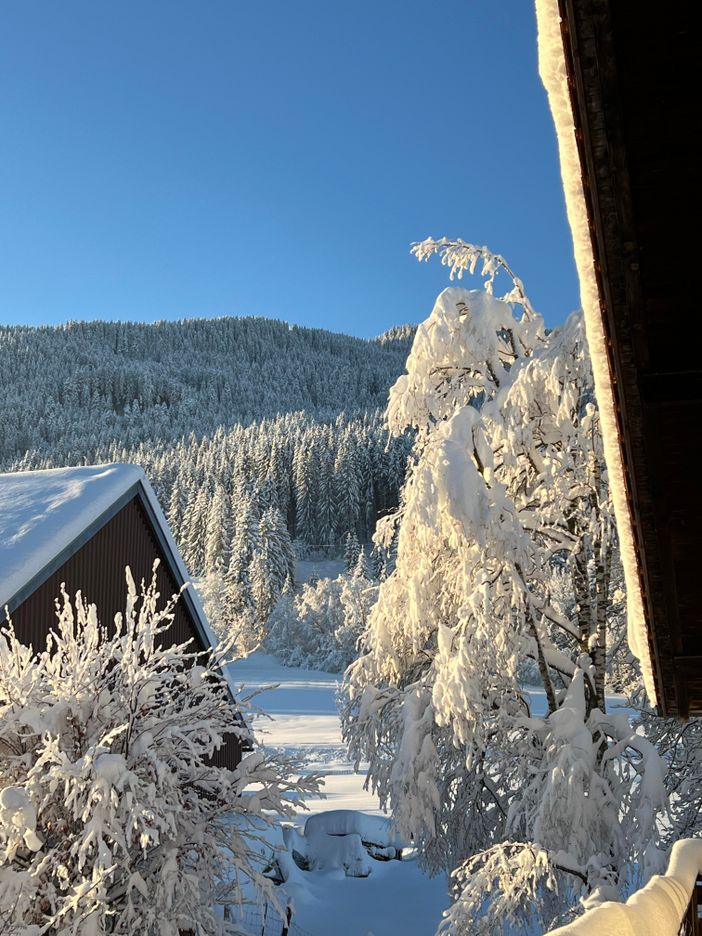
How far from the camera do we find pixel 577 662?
927cm

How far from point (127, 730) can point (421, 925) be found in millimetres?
9533

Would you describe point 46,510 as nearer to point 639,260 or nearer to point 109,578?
point 109,578

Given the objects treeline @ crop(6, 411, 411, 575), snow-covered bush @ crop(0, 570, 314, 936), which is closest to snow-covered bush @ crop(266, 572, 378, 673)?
treeline @ crop(6, 411, 411, 575)

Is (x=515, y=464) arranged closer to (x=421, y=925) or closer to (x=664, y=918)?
(x=664, y=918)

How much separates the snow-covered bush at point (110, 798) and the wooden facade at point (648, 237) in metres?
4.59

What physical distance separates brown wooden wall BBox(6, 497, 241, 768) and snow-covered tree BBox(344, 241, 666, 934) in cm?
393

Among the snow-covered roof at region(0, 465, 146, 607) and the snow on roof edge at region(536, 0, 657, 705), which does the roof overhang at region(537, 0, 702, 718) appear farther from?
the snow-covered roof at region(0, 465, 146, 607)

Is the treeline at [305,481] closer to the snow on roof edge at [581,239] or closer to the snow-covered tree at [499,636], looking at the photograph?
the snow-covered tree at [499,636]

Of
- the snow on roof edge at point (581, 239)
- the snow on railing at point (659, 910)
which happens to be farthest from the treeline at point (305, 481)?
the snow on roof edge at point (581, 239)

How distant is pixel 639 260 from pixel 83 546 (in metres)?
10.1

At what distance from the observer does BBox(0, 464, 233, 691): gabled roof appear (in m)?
9.48

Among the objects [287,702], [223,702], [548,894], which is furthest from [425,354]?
[287,702]

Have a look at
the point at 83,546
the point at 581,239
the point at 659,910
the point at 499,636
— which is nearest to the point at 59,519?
the point at 83,546

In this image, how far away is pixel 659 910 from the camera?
2.46 meters
